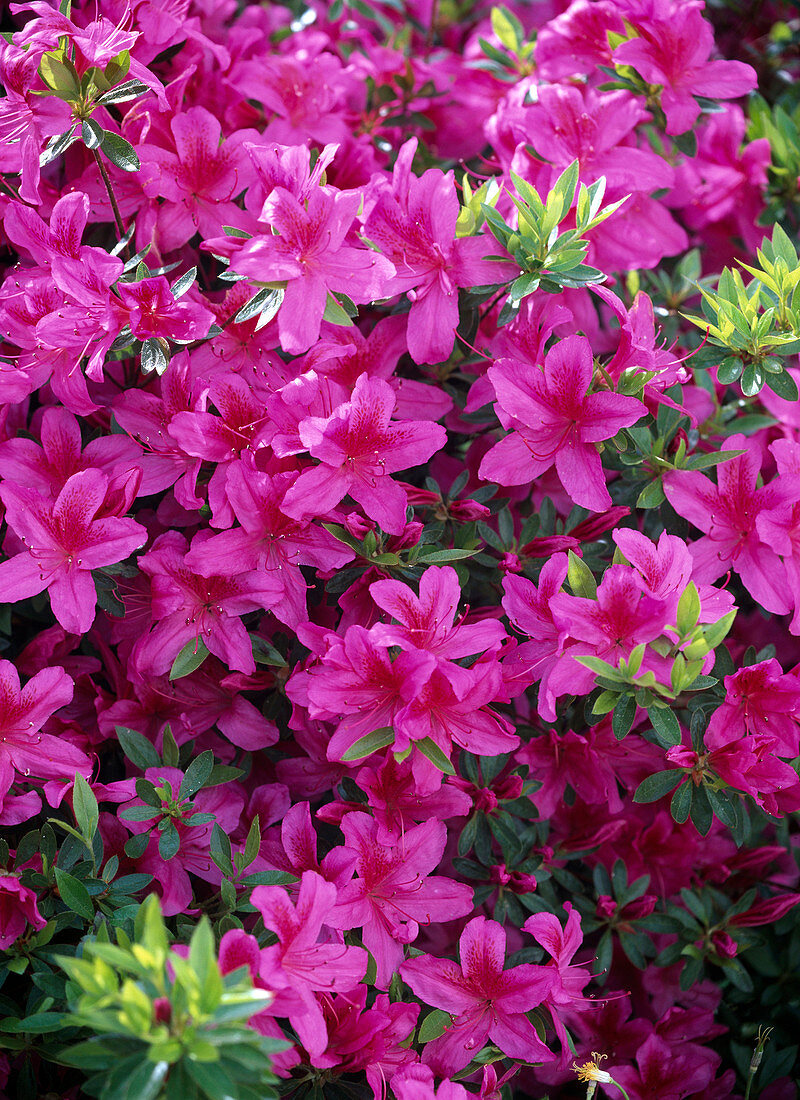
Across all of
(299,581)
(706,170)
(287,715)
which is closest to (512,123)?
(706,170)

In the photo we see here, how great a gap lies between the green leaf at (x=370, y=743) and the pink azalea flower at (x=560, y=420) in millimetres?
359

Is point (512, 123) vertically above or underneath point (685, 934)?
above

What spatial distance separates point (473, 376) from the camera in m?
1.51

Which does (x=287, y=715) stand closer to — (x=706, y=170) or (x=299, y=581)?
(x=299, y=581)

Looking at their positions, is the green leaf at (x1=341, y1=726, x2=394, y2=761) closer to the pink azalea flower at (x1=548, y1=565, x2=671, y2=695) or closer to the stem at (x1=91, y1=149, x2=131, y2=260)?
the pink azalea flower at (x1=548, y1=565, x2=671, y2=695)

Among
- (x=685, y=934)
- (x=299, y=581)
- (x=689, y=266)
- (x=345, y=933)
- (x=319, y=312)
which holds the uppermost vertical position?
(x=319, y=312)

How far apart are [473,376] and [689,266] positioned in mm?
526

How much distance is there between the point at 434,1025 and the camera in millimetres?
1220

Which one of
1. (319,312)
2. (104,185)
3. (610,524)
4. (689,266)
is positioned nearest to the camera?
(319,312)

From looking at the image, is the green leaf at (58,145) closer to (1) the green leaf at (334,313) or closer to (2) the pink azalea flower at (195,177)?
(2) the pink azalea flower at (195,177)

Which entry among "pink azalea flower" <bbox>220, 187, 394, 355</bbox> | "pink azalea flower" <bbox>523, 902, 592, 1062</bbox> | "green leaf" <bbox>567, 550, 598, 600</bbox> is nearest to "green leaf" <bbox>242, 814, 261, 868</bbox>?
"pink azalea flower" <bbox>523, 902, 592, 1062</bbox>

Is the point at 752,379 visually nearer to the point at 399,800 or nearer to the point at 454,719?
the point at 454,719

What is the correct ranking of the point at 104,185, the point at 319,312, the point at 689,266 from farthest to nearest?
the point at 689,266 → the point at 104,185 → the point at 319,312

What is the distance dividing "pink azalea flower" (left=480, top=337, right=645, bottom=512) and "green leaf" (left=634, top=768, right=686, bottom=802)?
0.36 metres
